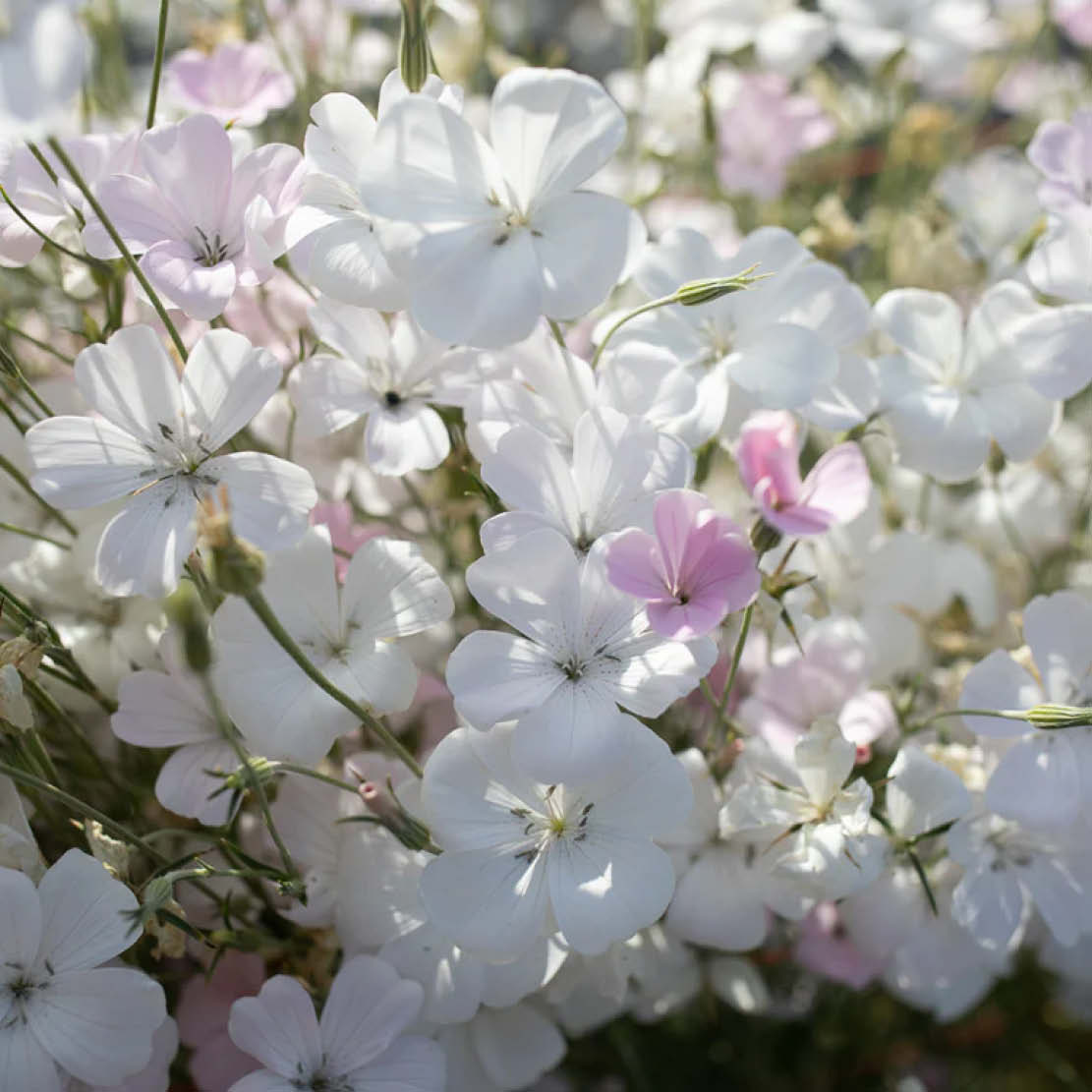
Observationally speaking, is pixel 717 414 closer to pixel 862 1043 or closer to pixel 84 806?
pixel 84 806

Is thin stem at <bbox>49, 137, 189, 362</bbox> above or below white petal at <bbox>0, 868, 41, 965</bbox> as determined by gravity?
above

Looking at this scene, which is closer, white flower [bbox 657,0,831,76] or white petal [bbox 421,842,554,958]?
white petal [bbox 421,842,554,958]

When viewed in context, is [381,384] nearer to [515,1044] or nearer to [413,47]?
[413,47]

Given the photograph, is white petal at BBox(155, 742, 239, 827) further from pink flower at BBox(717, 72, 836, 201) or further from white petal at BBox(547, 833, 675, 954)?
pink flower at BBox(717, 72, 836, 201)

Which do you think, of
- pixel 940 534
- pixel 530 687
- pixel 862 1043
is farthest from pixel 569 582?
pixel 862 1043

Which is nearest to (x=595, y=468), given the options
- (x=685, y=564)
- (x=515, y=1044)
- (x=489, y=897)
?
(x=685, y=564)

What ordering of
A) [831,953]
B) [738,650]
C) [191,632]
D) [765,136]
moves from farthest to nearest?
[765,136], [831,953], [738,650], [191,632]

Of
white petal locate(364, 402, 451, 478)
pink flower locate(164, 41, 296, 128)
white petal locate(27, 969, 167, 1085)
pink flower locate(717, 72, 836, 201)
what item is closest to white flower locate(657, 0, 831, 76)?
pink flower locate(717, 72, 836, 201)
